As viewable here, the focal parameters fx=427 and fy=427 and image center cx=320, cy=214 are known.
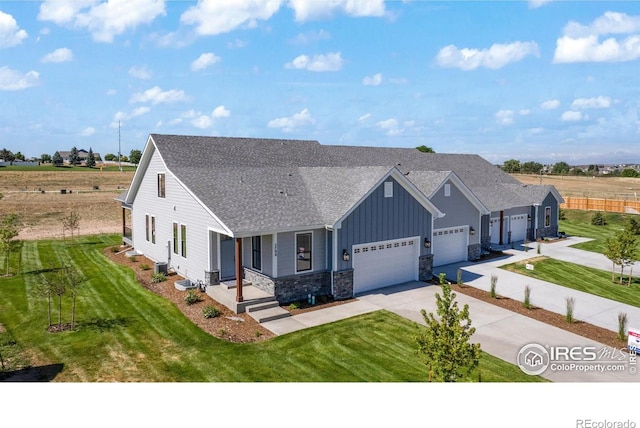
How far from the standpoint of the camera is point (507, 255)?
82.8 feet

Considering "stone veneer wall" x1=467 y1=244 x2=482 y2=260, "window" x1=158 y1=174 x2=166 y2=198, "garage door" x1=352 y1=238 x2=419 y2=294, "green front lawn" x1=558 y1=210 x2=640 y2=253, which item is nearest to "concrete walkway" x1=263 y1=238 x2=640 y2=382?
"garage door" x1=352 y1=238 x2=419 y2=294

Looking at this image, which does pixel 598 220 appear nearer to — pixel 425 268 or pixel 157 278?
pixel 425 268

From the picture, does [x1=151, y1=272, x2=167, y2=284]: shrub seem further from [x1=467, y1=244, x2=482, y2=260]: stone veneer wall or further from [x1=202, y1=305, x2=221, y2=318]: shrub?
[x1=467, y1=244, x2=482, y2=260]: stone veneer wall

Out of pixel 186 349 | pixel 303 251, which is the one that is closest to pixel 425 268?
pixel 303 251

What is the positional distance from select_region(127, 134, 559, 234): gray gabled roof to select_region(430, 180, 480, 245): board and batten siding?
81 cm

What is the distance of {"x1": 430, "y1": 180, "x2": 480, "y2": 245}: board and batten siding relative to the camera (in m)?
22.4

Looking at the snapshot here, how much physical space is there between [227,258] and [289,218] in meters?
3.37

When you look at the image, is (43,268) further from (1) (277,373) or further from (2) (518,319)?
(2) (518,319)

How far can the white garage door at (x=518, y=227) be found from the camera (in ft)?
96.2

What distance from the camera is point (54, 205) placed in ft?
151

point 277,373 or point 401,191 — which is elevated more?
point 401,191

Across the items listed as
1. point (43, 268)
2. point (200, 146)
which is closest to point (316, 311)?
point (200, 146)
